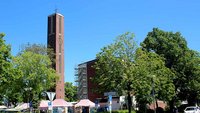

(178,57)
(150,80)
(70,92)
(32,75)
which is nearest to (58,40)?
(70,92)

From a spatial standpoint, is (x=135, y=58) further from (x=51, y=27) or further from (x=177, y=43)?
(x=51, y=27)

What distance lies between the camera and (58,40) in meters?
99.8

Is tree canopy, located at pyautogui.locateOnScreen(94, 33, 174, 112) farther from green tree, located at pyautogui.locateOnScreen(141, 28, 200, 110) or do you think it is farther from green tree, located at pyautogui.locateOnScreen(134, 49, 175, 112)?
green tree, located at pyautogui.locateOnScreen(141, 28, 200, 110)

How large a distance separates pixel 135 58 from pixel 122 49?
8.12ft

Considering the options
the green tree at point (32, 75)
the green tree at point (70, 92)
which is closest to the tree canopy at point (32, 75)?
the green tree at point (32, 75)

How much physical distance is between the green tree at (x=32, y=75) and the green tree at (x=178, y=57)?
18538mm

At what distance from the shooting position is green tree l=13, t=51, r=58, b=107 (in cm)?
5762

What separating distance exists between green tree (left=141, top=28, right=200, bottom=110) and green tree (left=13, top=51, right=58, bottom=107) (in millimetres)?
18538

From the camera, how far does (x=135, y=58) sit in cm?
4844

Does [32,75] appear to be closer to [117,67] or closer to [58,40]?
[117,67]

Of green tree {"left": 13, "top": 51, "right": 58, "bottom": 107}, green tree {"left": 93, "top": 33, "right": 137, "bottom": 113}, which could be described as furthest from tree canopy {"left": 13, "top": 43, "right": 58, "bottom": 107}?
green tree {"left": 93, "top": 33, "right": 137, "bottom": 113}

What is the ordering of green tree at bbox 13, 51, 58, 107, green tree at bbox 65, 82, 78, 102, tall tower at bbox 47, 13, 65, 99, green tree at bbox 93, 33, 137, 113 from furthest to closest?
green tree at bbox 65, 82, 78, 102 < tall tower at bbox 47, 13, 65, 99 < green tree at bbox 13, 51, 58, 107 < green tree at bbox 93, 33, 137, 113

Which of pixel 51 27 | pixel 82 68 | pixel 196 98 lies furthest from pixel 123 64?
pixel 82 68

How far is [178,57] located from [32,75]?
87.0 ft
